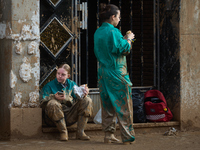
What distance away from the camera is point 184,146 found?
4914mm

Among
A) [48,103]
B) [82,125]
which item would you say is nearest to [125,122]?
[82,125]

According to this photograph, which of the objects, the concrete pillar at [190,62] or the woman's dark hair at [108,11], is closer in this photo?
the woman's dark hair at [108,11]

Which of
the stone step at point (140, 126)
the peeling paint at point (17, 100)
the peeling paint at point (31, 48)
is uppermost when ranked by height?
the peeling paint at point (31, 48)

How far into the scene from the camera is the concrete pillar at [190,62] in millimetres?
6188

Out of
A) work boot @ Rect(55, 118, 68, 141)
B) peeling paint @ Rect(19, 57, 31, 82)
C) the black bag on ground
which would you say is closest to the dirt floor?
work boot @ Rect(55, 118, 68, 141)

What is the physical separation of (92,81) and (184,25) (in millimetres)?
1937

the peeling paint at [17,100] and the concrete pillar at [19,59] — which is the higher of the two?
the concrete pillar at [19,59]

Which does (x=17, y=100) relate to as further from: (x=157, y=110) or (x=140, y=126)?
(x=157, y=110)

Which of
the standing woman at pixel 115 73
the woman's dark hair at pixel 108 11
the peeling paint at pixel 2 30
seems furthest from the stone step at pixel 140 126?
Answer: the woman's dark hair at pixel 108 11

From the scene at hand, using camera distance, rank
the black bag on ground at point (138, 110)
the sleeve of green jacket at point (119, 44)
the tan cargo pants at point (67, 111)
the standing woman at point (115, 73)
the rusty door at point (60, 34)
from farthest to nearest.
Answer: the black bag on ground at point (138, 110), the rusty door at point (60, 34), the tan cargo pants at point (67, 111), the standing woman at point (115, 73), the sleeve of green jacket at point (119, 44)

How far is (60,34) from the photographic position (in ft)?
19.4

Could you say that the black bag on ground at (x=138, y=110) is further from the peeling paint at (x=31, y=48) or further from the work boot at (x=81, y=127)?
the peeling paint at (x=31, y=48)

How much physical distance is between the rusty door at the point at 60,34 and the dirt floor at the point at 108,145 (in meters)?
1.14

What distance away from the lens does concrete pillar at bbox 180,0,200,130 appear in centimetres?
619
